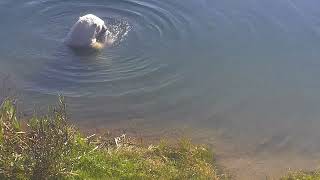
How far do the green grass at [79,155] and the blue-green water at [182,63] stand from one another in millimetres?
1191

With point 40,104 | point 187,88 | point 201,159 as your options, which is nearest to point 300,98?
point 187,88

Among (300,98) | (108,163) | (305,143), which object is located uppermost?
(300,98)

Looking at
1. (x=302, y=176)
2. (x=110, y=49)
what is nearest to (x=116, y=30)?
(x=110, y=49)

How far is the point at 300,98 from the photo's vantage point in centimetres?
876

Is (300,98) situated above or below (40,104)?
above

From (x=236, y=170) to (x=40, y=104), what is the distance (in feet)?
10.7

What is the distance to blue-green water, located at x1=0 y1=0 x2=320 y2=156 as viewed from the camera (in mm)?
8312

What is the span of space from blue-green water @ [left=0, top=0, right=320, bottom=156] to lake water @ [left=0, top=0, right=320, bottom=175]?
0.02 metres

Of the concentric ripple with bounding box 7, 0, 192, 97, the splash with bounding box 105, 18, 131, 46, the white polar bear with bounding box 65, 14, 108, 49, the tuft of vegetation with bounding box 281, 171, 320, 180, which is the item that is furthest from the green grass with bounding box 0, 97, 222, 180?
the splash with bounding box 105, 18, 131, 46

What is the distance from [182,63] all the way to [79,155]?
3758 mm

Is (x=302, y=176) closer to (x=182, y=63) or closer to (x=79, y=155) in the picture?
(x=79, y=155)

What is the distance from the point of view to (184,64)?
9.37 metres

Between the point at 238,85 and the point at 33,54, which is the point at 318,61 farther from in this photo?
the point at 33,54

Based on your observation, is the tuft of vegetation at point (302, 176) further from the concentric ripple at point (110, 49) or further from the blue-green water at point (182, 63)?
the concentric ripple at point (110, 49)
